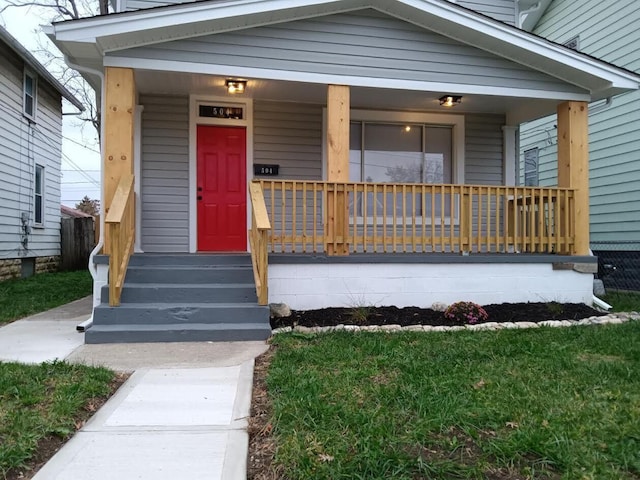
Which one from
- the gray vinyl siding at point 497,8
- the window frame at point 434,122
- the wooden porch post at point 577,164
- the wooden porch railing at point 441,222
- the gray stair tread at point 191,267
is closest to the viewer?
the gray stair tread at point 191,267

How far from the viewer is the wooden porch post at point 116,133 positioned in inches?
218

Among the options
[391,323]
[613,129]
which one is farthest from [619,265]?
[391,323]

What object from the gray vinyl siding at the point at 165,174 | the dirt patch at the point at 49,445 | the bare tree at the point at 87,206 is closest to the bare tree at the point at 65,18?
the gray vinyl siding at the point at 165,174

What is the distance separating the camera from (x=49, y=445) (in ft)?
8.27

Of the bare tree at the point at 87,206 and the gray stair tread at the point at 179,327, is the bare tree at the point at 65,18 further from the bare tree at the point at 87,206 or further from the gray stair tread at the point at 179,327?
the bare tree at the point at 87,206

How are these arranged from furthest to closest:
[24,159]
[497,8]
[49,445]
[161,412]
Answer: [24,159], [497,8], [161,412], [49,445]

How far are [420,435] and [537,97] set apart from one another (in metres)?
5.88

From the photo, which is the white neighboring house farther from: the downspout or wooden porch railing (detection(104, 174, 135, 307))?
wooden porch railing (detection(104, 174, 135, 307))

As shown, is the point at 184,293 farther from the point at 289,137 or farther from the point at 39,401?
Answer: the point at 289,137

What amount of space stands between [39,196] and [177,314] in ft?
31.8

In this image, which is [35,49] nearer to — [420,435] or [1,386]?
[1,386]

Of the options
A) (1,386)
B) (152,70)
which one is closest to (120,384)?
(1,386)

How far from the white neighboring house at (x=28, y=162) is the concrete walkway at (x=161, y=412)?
720 cm

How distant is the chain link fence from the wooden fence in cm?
1314
